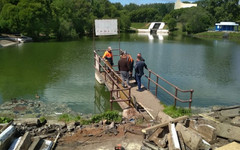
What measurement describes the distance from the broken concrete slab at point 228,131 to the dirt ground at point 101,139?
2473mm

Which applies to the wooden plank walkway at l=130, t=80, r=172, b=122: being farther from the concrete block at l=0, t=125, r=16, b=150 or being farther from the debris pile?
the concrete block at l=0, t=125, r=16, b=150

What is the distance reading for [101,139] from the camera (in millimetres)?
7859

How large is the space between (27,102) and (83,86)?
15.0 feet

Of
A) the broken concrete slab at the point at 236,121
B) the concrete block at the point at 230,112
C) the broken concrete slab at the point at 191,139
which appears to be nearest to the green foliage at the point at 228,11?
the concrete block at the point at 230,112

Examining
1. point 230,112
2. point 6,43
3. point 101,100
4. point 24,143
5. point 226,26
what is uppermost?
point 226,26

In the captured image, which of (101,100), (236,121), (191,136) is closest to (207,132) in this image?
(191,136)

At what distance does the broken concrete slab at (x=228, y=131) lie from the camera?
6602mm

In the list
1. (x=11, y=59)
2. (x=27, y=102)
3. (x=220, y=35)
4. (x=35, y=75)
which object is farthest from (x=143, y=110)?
(x=220, y=35)

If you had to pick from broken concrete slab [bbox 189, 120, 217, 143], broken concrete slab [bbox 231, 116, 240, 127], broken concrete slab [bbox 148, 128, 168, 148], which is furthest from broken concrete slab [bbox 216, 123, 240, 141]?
broken concrete slab [bbox 148, 128, 168, 148]

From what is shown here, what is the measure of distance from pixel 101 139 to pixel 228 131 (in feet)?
13.2

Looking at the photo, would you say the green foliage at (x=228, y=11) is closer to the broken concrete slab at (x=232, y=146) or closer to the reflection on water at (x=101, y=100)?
the reflection on water at (x=101, y=100)

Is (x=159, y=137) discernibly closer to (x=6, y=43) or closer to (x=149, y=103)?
(x=149, y=103)

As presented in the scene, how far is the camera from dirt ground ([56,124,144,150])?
290 inches

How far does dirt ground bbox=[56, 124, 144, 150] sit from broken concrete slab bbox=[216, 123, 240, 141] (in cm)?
247
